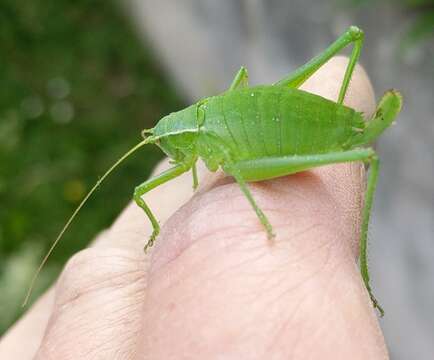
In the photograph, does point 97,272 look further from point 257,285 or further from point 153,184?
point 257,285

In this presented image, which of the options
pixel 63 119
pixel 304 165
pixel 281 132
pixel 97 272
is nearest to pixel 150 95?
pixel 63 119

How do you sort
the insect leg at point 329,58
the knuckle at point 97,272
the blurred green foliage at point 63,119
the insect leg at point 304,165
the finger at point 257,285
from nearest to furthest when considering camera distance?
the finger at point 257,285 < the insect leg at point 304,165 < the knuckle at point 97,272 < the insect leg at point 329,58 < the blurred green foliage at point 63,119

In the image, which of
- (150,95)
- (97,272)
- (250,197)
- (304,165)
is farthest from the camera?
(150,95)

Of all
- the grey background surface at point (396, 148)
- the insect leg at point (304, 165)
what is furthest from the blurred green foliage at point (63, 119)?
the insect leg at point (304, 165)

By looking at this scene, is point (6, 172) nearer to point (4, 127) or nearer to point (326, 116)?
point (4, 127)

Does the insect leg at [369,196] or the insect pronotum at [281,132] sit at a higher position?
the insect pronotum at [281,132]

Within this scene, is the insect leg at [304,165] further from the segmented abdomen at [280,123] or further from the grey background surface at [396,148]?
the grey background surface at [396,148]

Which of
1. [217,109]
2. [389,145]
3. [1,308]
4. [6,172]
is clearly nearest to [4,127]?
[6,172]
